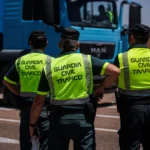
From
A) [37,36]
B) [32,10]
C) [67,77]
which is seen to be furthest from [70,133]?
[32,10]

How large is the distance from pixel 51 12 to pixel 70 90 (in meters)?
6.30

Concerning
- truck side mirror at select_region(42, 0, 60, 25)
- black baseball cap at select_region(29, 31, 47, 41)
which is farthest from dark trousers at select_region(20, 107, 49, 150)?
truck side mirror at select_region(42, 0, 60, 25)

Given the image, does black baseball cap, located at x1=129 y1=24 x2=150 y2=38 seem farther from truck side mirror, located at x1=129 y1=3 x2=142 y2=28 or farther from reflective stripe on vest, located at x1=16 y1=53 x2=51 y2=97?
truck side mirror, located at x1=129 y1=3 x2=142 y2=28

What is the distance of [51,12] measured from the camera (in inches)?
399

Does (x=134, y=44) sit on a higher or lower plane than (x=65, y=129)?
higher

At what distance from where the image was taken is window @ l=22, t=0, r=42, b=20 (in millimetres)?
10305

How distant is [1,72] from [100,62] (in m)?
7.50

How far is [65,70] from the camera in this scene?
13.2ft

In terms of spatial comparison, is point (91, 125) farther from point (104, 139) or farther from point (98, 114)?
point (98, 114)

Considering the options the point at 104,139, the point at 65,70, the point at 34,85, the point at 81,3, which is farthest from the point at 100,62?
the point at 81,3

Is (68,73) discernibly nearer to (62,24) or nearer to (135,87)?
(135,87)

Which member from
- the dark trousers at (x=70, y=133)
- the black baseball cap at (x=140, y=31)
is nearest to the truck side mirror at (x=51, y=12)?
the black baseball cap at (x=140, y=31)

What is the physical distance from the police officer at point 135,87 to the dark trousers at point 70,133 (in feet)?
2.29

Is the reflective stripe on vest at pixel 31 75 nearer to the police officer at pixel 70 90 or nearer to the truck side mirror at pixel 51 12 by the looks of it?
the police officer at pixel 70 90
